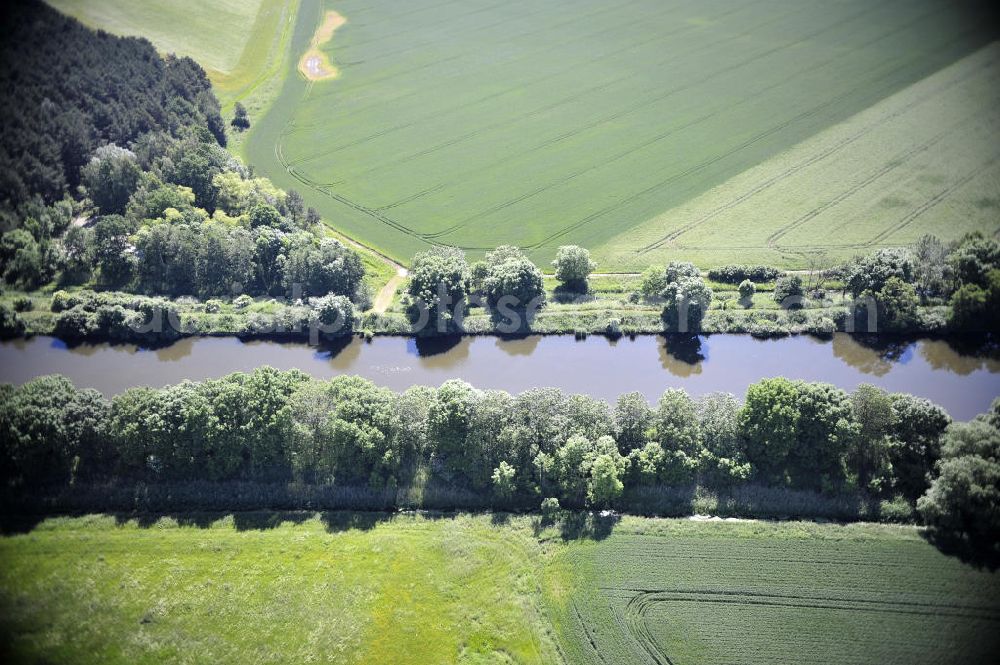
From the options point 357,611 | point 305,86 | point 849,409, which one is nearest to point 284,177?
point 305,86

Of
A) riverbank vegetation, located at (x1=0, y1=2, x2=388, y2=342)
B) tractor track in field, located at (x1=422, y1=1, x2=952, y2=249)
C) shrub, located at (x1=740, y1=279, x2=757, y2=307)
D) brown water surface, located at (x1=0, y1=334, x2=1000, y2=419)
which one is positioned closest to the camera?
brown water surface, located at (x1=0, y1=334, x2=1000, y2=419)

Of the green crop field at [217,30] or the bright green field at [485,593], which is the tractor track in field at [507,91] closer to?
the green crop field at [217,30]

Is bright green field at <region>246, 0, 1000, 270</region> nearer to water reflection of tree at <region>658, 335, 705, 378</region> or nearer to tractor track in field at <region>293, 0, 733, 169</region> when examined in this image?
tractor track in field at <region>293, 0, 733, 169</region>

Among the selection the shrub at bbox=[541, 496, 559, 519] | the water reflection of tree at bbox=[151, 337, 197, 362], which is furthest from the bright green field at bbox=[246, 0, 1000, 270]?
the shrub at bbox=[541, 496, 559, 519]

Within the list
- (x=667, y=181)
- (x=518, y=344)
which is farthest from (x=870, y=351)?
(x=667, y=181)

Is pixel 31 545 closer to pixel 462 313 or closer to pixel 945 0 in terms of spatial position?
pixel 462 313

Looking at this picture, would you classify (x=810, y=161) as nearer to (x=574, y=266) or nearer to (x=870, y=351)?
(x=870, y=351)
